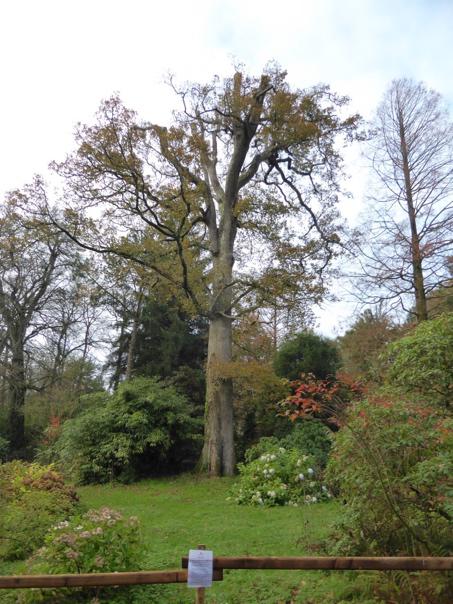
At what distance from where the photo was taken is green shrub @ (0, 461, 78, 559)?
566 centimetres

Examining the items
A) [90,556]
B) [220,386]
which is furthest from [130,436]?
[90,556]

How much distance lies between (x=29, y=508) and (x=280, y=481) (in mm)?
5005

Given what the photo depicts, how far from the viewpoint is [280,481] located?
380 inches

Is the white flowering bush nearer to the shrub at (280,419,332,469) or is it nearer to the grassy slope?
the grassy slope

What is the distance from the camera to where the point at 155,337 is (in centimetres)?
2028

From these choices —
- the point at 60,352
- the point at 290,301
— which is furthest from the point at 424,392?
the point at 60,352

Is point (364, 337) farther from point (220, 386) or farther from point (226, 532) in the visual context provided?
point (226, 532)

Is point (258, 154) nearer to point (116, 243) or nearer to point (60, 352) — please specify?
point (116, 243)

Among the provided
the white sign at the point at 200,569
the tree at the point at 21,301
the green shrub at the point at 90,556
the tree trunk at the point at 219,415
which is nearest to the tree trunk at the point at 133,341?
the tree at the point at 21,301

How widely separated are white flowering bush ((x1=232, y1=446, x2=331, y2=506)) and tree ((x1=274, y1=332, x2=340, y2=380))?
354 cm

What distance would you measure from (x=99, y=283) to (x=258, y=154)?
10.4 meters

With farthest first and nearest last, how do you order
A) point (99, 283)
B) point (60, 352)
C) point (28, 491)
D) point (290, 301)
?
point (60, 352)
point (99, 283)
point (290, 301)
point (28, 491)

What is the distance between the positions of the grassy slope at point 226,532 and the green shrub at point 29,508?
1.23 meters

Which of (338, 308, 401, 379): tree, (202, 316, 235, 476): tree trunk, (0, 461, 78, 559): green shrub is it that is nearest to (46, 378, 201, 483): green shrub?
(202, 316, 235, 476): tree trunk
